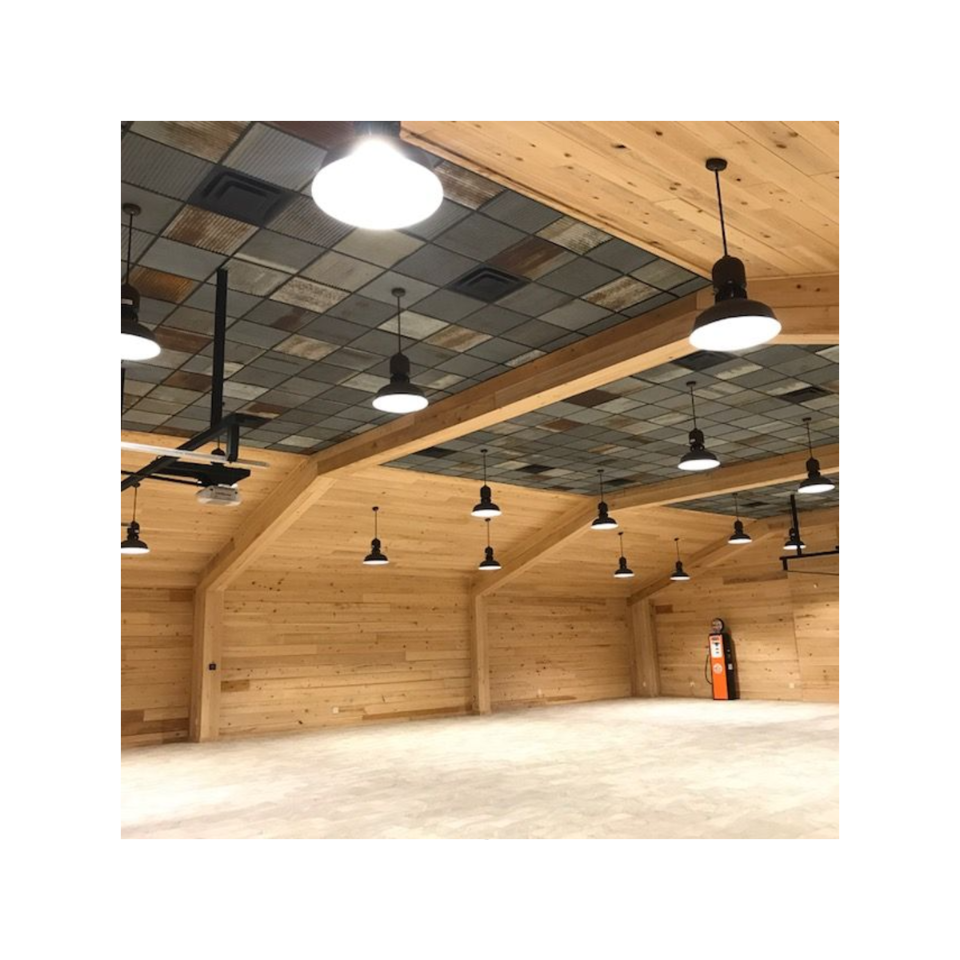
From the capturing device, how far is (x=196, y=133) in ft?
13.9

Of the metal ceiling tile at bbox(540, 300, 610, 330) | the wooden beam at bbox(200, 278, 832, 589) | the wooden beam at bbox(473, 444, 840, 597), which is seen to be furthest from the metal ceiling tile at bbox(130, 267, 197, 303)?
the wooden beam at bbox(473, 444, 840, 597)

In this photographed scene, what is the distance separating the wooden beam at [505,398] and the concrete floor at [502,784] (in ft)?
11.5

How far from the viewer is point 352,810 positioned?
7324 millimetres

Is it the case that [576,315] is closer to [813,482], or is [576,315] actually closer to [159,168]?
[159,168]

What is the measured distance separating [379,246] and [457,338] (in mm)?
1762

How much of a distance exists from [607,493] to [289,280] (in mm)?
9341

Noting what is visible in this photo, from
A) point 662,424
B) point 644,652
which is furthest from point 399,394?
point 644,652

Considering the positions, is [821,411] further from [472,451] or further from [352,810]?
[352,810]

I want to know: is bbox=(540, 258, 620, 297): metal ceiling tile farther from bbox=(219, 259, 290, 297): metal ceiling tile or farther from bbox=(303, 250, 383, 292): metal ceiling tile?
bbox=(219, 259, 290, 297): metal ceiling tile

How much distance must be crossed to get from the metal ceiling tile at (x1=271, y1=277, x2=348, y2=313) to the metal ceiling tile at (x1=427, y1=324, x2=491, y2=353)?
3.52 ft

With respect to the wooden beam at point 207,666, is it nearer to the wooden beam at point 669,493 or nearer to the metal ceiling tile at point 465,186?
the wooden beam at point 669,493
